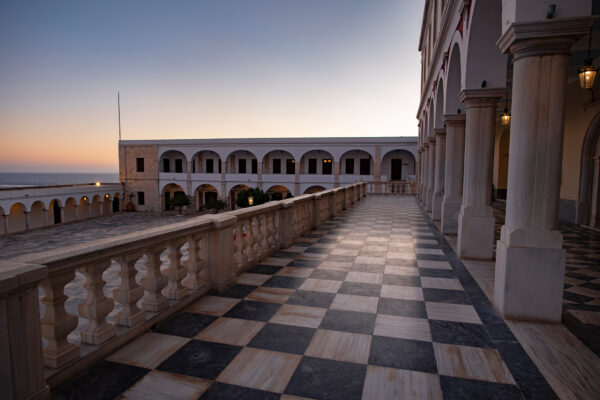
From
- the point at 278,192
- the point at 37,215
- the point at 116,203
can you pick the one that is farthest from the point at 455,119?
the point at 116,203

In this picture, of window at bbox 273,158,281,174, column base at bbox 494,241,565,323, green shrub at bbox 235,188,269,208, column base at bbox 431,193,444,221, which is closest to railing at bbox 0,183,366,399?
column base at bbox 494,241,565,323

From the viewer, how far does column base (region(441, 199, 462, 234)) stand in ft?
26.8

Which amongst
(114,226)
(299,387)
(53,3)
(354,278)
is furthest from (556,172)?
(114,226)

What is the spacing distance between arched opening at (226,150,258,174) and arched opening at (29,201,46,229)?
19001 mm

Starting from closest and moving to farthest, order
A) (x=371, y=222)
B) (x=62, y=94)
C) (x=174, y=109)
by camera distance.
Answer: (x=371, y=222) → (x=62, y=94) → (x=174, y=109)

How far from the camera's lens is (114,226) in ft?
109

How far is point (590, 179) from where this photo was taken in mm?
9891

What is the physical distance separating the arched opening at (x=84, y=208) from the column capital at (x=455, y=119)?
3896 cm

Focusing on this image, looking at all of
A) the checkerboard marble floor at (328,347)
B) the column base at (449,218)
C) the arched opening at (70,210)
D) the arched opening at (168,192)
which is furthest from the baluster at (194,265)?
the arched opening at (168,192)

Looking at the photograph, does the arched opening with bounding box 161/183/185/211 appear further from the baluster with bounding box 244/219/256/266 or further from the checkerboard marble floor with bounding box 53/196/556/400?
the checkerboard marble floor with bounding box 53/196/556/400

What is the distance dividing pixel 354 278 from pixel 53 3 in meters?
22.8

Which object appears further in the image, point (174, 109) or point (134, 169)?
point (174, 109)

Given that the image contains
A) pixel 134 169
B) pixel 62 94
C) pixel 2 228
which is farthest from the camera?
pixel 134 169

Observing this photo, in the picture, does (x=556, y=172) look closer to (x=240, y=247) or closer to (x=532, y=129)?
(x=532, y=129)
